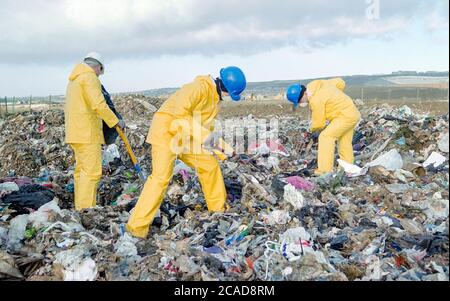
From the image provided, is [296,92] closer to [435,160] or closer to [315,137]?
[435,160]

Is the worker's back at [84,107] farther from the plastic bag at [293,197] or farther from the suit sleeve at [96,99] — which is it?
the plastic bag at [293,197]

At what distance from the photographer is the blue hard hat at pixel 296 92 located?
25.0 ft

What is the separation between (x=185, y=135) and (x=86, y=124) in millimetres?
1661

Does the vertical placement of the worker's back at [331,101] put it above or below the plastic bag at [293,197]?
above

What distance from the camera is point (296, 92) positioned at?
7.63m

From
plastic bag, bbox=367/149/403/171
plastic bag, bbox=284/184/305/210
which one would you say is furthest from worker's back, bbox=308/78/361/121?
plastic bag, bbox=284/184/305/210

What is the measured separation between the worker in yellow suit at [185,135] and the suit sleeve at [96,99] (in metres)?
1.15

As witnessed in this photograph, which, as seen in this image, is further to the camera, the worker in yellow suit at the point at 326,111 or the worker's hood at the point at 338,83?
the worker's hood at the point at 338,83

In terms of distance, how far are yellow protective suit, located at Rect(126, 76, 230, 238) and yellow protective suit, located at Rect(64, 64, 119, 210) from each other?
1.25 metres

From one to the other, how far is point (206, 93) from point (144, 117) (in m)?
13.0

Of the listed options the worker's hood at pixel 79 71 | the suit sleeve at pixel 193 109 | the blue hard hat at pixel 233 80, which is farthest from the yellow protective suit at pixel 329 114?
the worker's hood at pixel 79 71

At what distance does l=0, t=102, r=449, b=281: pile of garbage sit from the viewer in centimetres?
402

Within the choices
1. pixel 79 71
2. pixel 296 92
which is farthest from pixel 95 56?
pixel 296 92

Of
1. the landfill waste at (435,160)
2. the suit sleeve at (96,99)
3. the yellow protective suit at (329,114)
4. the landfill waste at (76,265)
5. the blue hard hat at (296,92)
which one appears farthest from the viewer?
the blue hard hat at (296,92)
